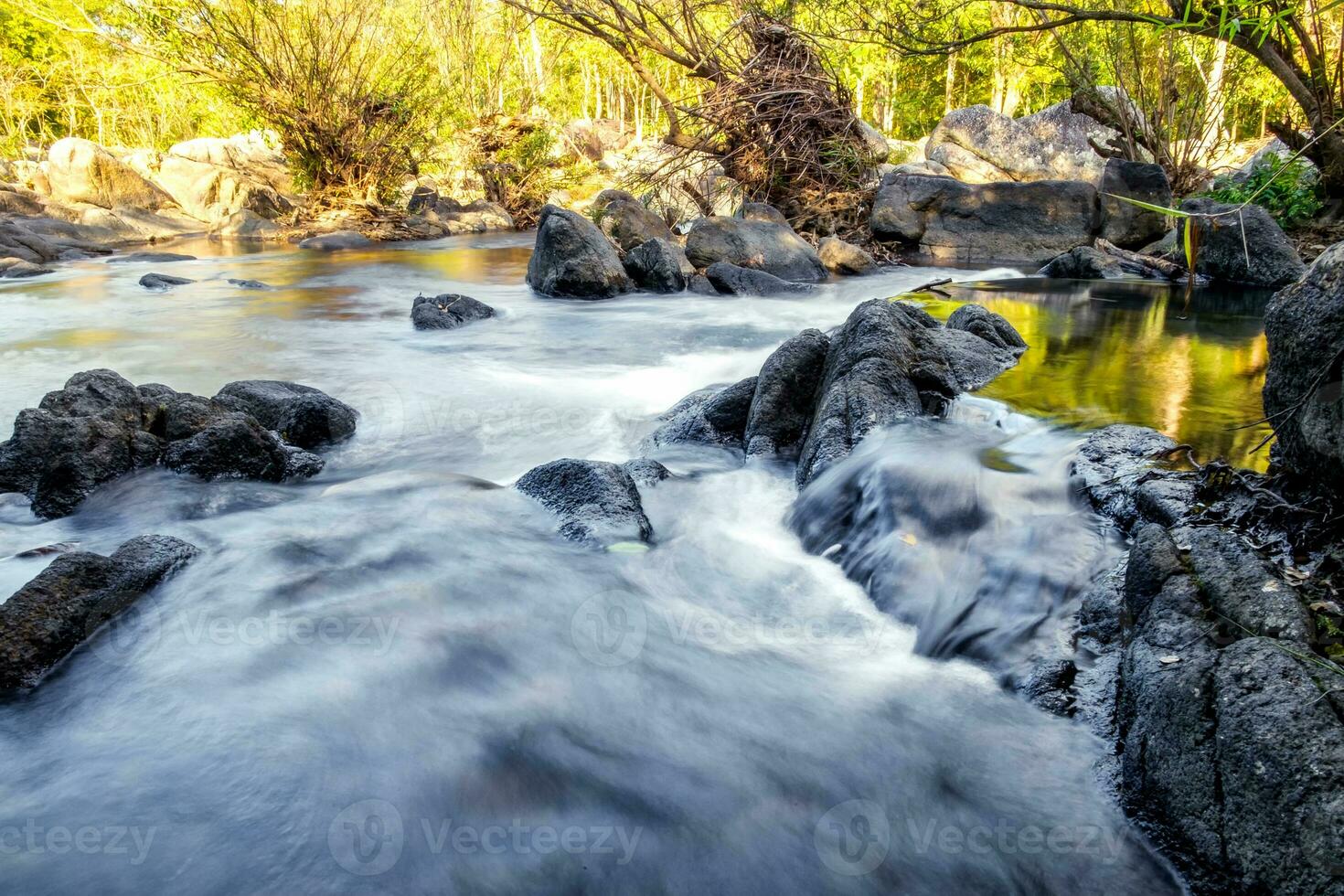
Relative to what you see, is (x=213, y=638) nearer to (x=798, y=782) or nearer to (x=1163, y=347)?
(x=798, y=782)

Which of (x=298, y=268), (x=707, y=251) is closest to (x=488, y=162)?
(x=298, y=268)

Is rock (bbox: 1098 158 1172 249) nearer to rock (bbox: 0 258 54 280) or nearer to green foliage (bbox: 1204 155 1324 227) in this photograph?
green foliage (bbox: 1204 155 1324 227)

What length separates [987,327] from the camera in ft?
19.4

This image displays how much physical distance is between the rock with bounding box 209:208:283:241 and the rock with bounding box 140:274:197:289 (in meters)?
7.98

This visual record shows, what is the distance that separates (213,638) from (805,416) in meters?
3.14

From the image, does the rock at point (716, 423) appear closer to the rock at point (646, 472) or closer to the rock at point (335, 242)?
the rock at point (646, 472)

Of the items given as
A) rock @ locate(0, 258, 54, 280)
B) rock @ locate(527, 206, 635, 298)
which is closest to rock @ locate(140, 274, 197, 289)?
rock @ locate(0, 258, 54, 280)

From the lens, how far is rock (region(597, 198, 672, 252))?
11.8m

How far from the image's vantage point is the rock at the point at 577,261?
9852mm

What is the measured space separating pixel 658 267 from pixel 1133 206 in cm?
613

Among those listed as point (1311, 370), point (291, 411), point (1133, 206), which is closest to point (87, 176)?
point (291, 411)

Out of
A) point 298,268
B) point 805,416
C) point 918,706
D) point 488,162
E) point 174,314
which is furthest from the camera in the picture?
point 488,162

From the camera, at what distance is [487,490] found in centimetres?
437

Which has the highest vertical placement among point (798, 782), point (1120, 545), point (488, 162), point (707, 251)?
point (488, 162)
